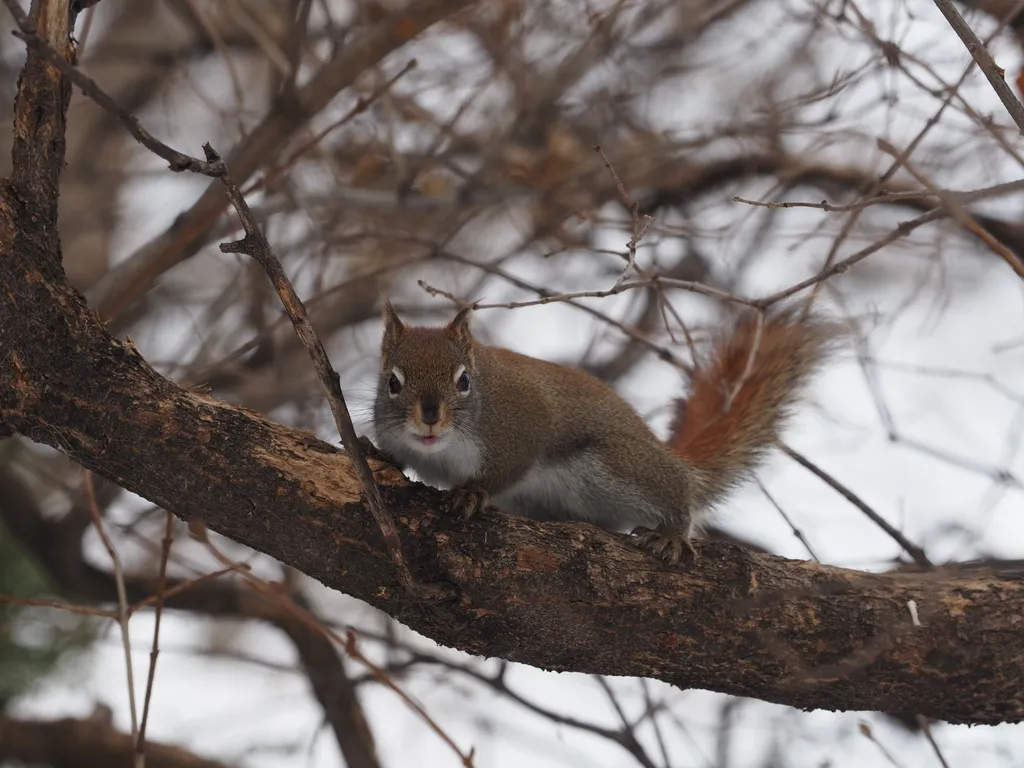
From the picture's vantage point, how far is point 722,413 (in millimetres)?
3373

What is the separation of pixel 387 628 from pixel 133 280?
161cm

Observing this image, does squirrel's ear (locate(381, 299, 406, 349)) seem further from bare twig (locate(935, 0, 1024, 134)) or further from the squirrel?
bare twig (locate(935, 0, 1024, 134))

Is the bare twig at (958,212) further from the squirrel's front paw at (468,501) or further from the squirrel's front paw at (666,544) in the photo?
the squirrel's front paw at (468,501)

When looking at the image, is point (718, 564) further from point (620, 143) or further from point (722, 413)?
point (620, 143)

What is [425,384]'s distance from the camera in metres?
2.73

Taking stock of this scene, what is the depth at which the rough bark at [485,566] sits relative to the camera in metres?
2.05

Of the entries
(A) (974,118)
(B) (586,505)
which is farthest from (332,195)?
(A) (974,118)

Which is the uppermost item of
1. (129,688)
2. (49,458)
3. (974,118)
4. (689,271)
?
(689,271)

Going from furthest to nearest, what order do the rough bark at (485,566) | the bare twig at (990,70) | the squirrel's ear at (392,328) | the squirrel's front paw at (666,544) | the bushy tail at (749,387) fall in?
1. the bushy tail at (749,387)
2. the squirrel's ear at (392,328)
3. the squirrel's front paw at (666,544)
4. the rough bark at (485,566)
5. the bare twig at (990,70)

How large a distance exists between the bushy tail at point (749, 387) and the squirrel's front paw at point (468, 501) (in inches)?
42.3

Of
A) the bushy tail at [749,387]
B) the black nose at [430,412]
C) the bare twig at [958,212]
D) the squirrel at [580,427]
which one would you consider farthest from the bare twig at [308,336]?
the bushy tail at [749,387]

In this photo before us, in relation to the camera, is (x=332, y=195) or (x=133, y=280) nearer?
(x=133, y=280)

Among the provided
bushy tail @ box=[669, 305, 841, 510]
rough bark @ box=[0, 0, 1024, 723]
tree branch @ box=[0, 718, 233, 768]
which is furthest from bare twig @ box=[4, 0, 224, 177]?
tree branch @ box=[0, 718, 233, 768]

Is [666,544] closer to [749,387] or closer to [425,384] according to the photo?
[425,384]
